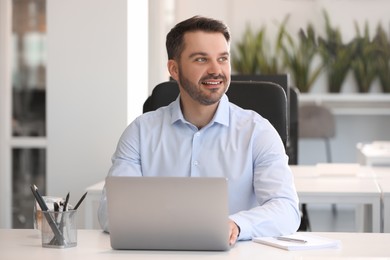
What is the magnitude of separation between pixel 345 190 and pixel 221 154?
1.09 metres

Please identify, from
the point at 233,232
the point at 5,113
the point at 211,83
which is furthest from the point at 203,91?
the point at 5,113

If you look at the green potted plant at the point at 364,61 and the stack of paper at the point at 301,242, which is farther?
the green potted plant at the point at 364,61

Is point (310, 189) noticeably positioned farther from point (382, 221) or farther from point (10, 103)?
point (10, 103)

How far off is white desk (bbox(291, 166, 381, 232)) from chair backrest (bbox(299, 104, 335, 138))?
3842 mm

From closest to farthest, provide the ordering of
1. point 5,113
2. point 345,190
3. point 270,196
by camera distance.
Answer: point 270,196
point 345,190
point 5,113

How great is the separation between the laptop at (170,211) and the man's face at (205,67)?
583mm

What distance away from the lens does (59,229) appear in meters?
2.44

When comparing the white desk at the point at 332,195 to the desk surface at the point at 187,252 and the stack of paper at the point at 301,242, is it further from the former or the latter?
the stack of paper at the point at 301,242

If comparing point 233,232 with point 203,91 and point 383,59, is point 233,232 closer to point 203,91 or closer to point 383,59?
point 203,91

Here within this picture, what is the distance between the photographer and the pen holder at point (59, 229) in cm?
242

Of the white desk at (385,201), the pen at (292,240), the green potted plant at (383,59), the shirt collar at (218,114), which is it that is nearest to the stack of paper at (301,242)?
the pen at (292,240)

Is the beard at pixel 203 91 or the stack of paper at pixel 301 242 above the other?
the beard at pixel 203 91

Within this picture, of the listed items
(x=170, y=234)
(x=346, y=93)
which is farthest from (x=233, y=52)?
(x=170, y=234)

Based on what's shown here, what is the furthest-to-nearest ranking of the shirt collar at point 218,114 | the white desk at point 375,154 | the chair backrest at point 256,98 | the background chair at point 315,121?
the background chair at point 315,121 → the white desk at point 375,154 → the chair backrest at point 256,98 → the shirt collar at point 218,114
